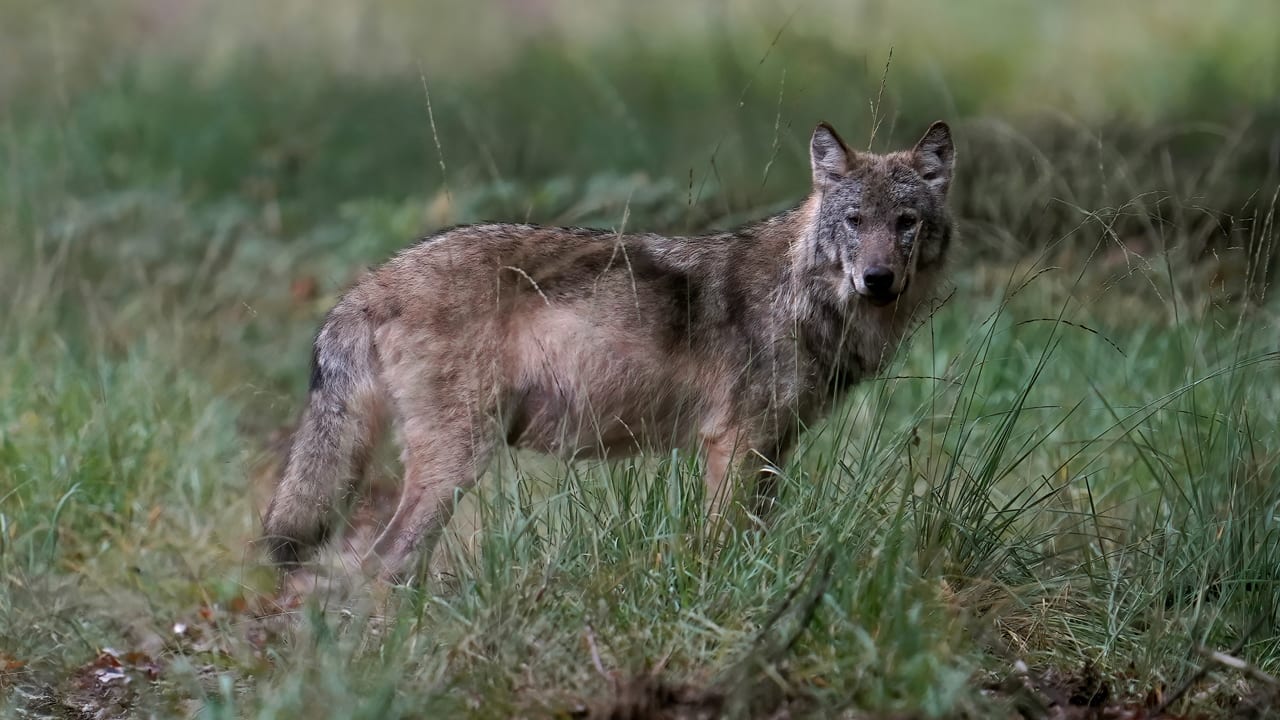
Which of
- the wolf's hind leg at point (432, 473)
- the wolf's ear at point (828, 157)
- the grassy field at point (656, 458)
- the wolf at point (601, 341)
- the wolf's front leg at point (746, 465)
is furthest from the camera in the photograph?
the wolf's ear at point (828, 157)

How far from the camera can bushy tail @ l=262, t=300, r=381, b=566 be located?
16.5 feet

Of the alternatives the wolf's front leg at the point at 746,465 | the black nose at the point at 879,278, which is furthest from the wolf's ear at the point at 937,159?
the wolf's front leg at the point at 746,465

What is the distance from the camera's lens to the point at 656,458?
5.12 m

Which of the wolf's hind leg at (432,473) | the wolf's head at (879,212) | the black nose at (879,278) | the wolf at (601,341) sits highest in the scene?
the wolf's head at (879,212)

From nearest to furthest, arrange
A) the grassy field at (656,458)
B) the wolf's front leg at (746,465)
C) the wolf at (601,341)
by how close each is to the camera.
Result: 1. the grassy field at (656,458)
2. the wolf's front leg at (746,465)
3. the wolf at (601,341)

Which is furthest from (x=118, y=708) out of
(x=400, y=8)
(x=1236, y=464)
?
(x=400, y=8)

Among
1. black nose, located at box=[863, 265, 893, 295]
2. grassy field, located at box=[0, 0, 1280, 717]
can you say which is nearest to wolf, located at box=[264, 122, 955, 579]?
black nose, located at box=[863, 265, 893, 295]

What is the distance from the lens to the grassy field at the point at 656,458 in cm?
371

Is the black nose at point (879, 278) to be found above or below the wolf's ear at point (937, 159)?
below

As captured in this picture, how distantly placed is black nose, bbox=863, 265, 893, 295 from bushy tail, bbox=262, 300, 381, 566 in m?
1.83

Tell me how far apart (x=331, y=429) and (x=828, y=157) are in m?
2.12

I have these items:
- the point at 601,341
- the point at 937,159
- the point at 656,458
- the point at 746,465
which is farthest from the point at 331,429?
the point at 937,159

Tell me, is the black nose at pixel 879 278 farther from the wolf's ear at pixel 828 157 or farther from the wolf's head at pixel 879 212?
the wolf's ear at pixel 828 157

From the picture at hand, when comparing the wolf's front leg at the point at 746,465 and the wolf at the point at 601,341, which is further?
the wolf at the point at 601,341
